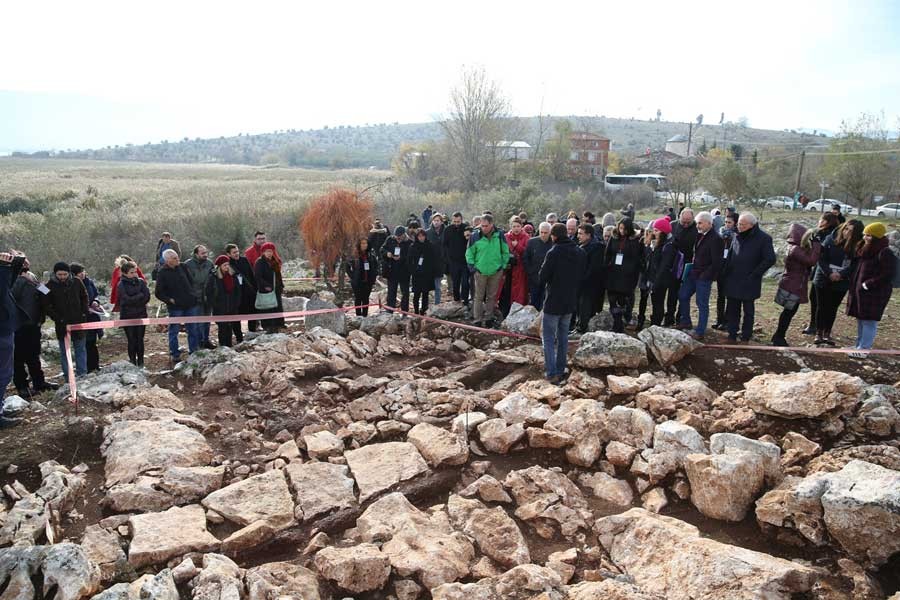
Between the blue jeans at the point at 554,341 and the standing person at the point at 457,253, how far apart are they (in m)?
3.50

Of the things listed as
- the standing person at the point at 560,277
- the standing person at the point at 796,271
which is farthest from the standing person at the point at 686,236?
the standing person at the point at 560,277

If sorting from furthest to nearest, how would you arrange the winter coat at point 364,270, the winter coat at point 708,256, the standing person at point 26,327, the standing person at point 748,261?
the winter coat at point 364,270 < the winter coat at point 708,256 < the standing person at point 748,261 < the standing person at point 26,327

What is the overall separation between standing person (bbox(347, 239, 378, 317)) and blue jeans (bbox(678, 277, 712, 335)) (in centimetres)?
523

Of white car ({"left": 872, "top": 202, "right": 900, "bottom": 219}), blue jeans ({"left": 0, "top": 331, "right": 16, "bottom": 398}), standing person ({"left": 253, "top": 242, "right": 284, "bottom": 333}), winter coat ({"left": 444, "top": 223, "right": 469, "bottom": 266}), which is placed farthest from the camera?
white car ({"left": 872, "top": 202, "right": 900, "bottom": 219})

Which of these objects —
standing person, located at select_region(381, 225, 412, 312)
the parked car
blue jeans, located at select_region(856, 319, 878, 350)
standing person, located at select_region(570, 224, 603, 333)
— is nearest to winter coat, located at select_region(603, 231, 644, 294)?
standing person, located at select_region(570, 224, 603, 333)

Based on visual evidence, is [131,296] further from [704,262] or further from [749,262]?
[749,262]

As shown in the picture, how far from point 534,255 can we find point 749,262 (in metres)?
2.88

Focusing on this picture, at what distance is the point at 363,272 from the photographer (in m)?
10.2

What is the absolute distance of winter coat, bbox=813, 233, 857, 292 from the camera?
7426mm

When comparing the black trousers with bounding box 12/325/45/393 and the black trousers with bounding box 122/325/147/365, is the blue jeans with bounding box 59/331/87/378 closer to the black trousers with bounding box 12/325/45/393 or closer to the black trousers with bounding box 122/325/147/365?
the black trousers with bounding box 12/325/45/393

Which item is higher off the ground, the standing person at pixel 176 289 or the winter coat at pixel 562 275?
the winter coat at pixel 562 275

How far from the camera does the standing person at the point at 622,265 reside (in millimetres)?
7875

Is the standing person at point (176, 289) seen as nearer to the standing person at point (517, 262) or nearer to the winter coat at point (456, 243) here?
Answer: the winter coat at point (456, 243)

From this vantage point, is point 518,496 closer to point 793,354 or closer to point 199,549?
point 199,549
